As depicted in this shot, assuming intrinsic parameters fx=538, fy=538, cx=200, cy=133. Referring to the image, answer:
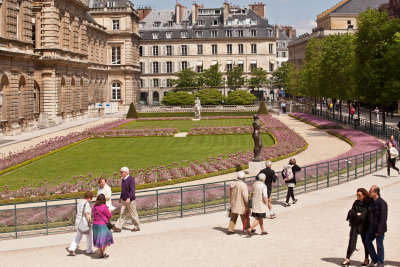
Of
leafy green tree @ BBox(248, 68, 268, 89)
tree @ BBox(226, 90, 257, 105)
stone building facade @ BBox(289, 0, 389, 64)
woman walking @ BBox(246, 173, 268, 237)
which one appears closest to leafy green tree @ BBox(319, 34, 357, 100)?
tree @ BBox(226, 90, 257, 105)

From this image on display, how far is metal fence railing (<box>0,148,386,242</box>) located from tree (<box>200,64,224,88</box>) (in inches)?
3021

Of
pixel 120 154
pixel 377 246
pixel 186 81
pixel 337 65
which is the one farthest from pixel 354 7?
pixel 377 246

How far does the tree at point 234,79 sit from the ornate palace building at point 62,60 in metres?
18.7

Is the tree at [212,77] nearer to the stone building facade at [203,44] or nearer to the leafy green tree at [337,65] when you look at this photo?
the stone building facade at [203,44]

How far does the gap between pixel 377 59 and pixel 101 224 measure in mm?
35858

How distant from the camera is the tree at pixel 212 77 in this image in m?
100

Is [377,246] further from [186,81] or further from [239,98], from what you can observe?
[186,81]

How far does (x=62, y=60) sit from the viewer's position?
5744 centimetres

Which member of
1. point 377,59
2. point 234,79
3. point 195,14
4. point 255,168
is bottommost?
point 255,168

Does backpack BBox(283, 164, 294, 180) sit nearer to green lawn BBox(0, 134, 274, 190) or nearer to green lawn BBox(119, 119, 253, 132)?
green lawn BBox(0, 134, 274, 190)

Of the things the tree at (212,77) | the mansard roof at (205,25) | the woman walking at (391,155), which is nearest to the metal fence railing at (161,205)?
the woman walking at (391,155)

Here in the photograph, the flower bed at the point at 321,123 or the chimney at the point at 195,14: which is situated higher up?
the chimney at the point at 195,14

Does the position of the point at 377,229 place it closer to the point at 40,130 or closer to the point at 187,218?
the point at 187,218

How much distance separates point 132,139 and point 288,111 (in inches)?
1650
